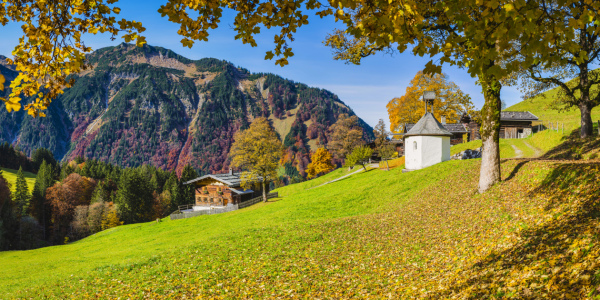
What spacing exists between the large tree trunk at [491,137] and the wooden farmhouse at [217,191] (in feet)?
137

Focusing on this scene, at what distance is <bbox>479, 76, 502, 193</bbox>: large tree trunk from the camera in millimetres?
15570

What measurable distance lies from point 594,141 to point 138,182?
86916 millimetres

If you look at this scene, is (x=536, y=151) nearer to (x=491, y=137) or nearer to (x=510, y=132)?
(x=491, y=137)

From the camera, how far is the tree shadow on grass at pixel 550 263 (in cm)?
534

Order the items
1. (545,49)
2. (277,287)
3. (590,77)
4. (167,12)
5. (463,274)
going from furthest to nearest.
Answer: (590,77) → (277,287) → (463,274) → (167,12) → (545,49)

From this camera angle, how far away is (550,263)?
6.26 meters

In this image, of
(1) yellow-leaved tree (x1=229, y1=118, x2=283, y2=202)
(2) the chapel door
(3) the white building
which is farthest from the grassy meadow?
(2) the chapel door

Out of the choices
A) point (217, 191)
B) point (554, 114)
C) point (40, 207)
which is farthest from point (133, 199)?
point (554, 114)

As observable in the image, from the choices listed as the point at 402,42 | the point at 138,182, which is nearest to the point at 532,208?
the point at 402,42

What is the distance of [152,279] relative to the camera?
10.9m

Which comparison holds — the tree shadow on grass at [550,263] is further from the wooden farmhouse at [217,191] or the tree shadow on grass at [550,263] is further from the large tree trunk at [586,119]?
the wooden farmhouse at [217,191]

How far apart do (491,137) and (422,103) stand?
3923 centimetres

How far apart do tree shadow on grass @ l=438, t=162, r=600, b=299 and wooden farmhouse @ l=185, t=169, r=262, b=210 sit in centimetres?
4672

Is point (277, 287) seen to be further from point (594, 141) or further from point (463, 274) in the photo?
point (594, 141)
